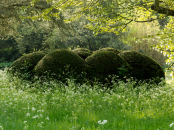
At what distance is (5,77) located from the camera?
895 cm

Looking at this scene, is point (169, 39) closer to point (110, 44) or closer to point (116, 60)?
point (116, 60)

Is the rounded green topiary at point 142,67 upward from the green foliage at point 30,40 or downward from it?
upward

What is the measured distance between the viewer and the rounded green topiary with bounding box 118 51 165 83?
825cm

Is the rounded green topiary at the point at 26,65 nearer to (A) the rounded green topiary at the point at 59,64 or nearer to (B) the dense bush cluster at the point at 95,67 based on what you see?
(B) the dense bush cluster at the point at 95,67

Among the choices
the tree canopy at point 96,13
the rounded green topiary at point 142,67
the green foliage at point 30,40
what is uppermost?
the tree canopy at point 96,13

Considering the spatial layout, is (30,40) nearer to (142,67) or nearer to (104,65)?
(104,65)

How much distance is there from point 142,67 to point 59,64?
3.70 meters

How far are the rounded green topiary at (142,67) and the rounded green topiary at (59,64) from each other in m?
2.24

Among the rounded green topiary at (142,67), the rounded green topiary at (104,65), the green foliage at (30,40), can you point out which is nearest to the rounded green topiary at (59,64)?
the rounded green topiary at (104,65)

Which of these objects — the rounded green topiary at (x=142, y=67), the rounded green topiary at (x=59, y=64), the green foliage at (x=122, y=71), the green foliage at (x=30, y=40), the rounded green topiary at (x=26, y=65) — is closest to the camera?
the green foliage at (x=122, y=71)

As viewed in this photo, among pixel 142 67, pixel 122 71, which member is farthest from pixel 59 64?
pixel 142 67

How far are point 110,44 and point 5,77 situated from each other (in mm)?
16216

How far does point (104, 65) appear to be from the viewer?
7.96 metres

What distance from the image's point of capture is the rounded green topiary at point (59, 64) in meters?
7.93
